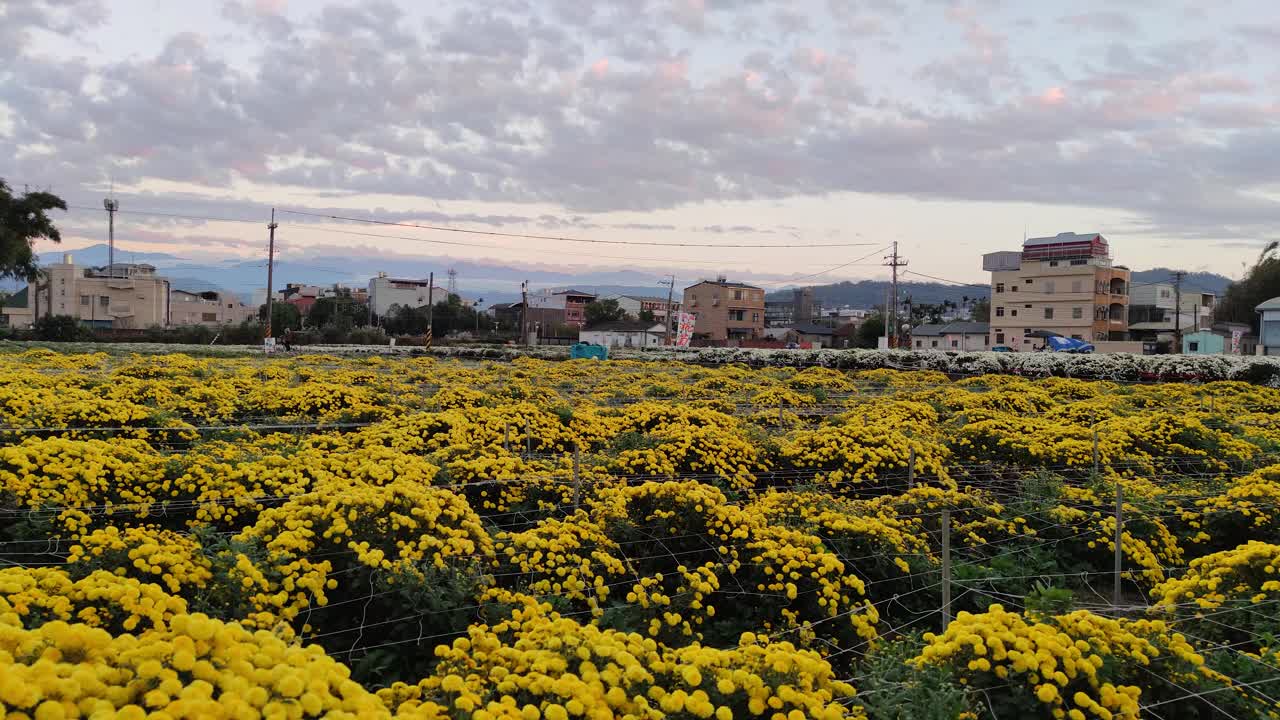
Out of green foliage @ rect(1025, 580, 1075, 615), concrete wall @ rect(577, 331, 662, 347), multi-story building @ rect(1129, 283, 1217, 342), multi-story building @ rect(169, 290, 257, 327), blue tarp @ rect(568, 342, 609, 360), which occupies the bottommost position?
green foliage @ rect(1025, 580, 1075, 615)

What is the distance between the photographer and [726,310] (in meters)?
88.7

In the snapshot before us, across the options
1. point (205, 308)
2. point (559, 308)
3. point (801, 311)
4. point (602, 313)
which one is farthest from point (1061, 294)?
point (205, 308)

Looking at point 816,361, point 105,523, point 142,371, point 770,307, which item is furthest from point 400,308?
point 770,307

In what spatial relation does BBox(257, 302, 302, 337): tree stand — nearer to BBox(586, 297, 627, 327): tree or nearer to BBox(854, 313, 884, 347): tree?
BBox(586, 297, 627, 327): tree

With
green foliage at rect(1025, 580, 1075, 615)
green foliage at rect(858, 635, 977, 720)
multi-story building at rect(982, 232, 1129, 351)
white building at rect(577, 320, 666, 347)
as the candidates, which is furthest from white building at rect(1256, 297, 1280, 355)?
green foliage at rect(858, 635, 977, 720)

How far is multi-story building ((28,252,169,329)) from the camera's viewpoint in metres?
74.9

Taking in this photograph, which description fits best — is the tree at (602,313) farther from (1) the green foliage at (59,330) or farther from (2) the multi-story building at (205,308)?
(1) the green foliage at (59,330)

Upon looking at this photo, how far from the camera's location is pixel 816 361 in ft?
116

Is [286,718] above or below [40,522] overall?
above

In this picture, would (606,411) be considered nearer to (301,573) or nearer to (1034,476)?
(1034,476)

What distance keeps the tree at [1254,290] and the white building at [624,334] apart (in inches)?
2046

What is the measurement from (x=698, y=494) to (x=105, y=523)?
14.4ft

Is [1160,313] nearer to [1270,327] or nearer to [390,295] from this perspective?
[1270,327]

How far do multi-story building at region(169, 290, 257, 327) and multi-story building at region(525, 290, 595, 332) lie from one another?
111 ft
